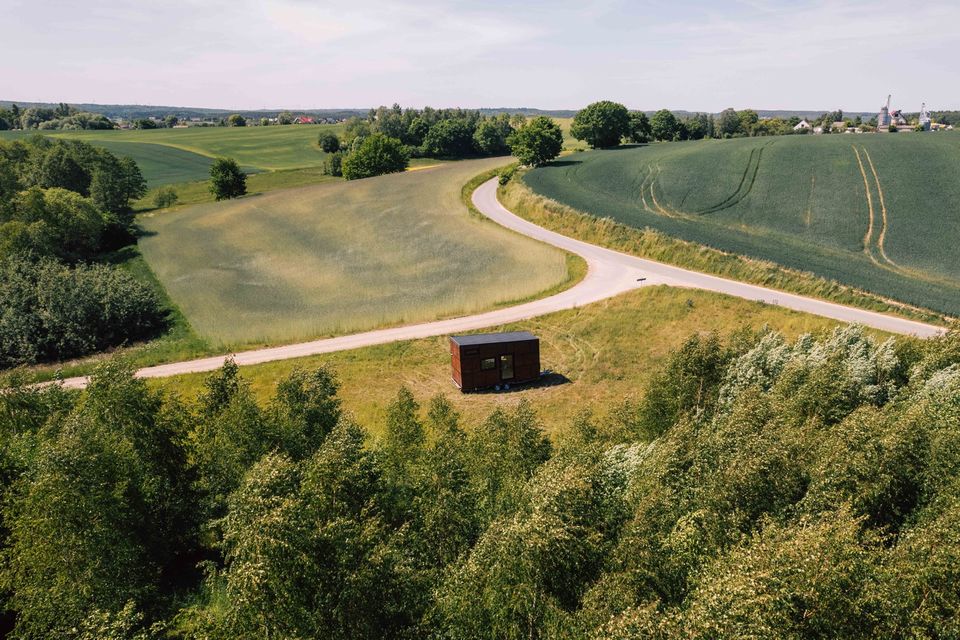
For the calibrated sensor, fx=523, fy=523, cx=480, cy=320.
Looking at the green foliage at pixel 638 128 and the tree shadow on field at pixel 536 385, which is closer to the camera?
the tree shadow on field at pixel 536 385

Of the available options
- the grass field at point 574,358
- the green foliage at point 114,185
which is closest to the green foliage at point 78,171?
the green foliage at point 114,185

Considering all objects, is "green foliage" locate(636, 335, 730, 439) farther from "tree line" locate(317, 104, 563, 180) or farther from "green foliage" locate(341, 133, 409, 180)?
"green foliage" locate(341, 133, 409, 180)

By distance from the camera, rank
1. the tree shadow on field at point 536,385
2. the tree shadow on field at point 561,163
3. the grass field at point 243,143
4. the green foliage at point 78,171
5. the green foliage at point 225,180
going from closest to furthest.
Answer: the tree shadow on field at point 536,385, the green foliage at point 78,171, the green foliage at point 225,180, the tree shadow on field at point 561,163, the grass field at point 243,143

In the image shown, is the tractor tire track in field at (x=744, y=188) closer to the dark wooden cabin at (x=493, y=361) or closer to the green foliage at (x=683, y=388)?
the dark wooden cabin at (x=493, y=361)

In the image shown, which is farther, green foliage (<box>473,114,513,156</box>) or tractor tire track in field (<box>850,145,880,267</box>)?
green foliage (<box>473,114,513,156</box>)

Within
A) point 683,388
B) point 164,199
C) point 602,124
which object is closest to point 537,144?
point 602,124

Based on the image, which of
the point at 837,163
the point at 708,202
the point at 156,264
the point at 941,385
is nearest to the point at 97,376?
the point at 941,385

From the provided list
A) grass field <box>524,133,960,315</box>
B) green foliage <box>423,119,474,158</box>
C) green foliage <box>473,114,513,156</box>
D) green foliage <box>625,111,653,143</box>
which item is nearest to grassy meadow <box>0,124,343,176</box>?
green foliage <box>423,119,474,158</box>
